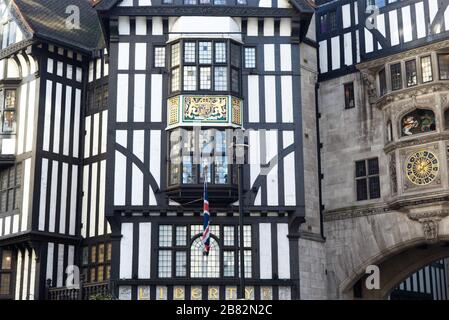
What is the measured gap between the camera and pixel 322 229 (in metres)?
31.2

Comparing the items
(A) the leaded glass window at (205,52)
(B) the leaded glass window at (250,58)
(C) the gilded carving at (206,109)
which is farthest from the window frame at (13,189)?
(B) the leaded glass window at (250,58)

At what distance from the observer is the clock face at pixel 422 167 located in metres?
28.3

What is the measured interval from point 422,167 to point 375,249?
3955 mm

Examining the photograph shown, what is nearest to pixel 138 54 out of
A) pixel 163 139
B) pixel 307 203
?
pixel 163 139

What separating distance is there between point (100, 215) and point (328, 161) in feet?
33.0

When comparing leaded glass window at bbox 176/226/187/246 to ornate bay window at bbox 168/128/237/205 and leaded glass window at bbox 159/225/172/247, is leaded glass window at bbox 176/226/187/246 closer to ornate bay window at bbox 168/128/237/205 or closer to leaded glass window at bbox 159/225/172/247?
leaded glass window at bbox 159/225/172/247

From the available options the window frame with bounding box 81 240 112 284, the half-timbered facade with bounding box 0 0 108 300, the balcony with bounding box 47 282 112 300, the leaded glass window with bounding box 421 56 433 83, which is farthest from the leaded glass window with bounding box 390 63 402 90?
the balcony with bounding box 47 282 112 300

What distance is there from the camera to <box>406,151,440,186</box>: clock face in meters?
28.3

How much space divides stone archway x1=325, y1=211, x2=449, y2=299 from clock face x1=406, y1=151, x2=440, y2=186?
1597mm

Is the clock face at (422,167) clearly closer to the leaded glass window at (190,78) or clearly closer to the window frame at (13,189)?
the leaded glass window at (190,78)

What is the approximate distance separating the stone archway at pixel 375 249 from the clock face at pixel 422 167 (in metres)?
1.60

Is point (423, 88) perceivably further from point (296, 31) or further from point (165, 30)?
point (165, 30)

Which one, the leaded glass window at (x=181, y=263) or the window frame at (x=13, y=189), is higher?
the window frame at (x=13, y=189)

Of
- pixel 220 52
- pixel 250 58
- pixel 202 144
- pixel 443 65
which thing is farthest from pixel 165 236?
pixel 443 65
